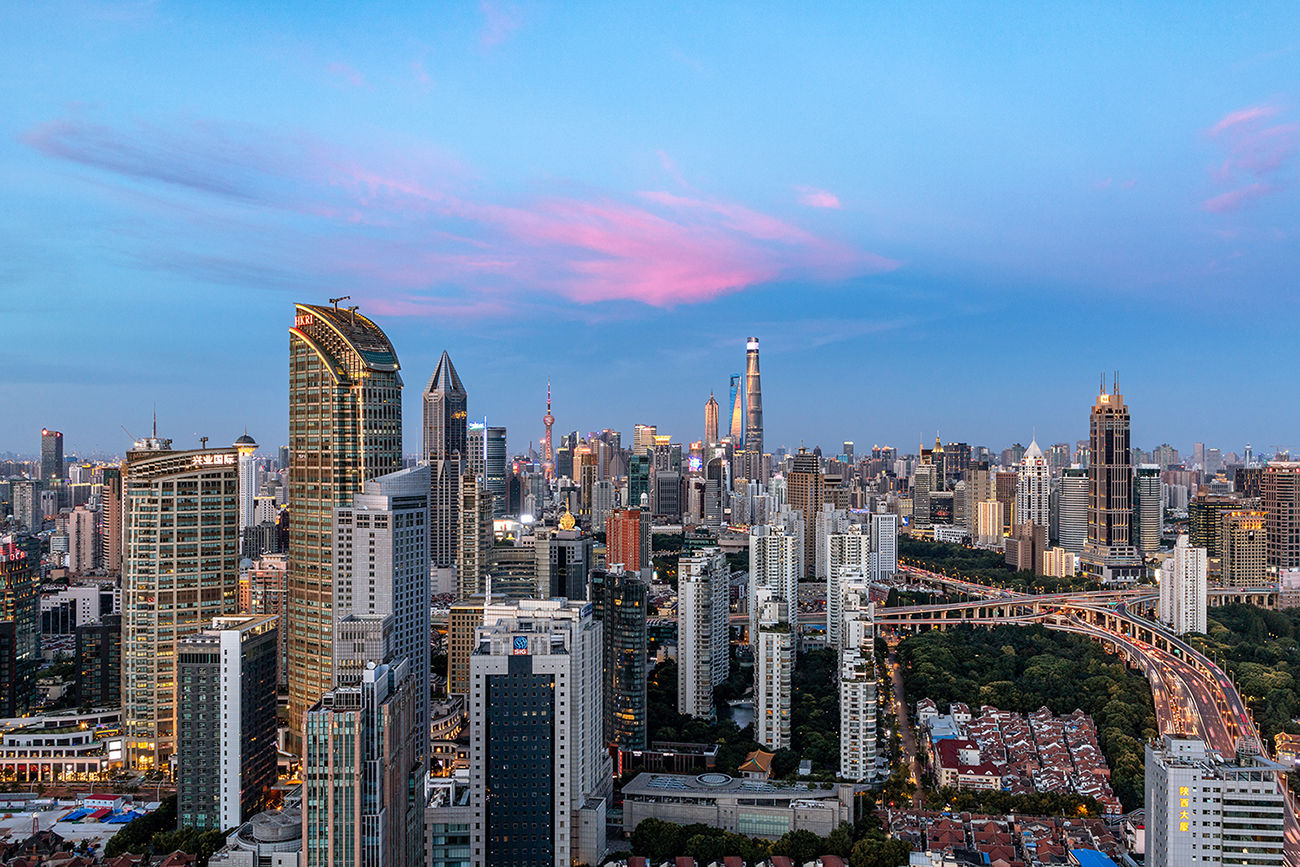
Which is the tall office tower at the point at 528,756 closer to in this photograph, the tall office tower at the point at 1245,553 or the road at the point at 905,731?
the road at the point at 905,731

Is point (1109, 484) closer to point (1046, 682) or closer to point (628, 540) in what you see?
point (628, 540)

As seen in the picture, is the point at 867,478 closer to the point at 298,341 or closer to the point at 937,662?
the point at 937,662

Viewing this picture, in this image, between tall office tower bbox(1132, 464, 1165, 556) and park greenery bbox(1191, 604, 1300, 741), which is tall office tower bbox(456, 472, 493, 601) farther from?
tall office tower bbox(1132, 464, 1165, 556)

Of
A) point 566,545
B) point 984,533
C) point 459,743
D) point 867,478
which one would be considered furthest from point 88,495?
point 867,478

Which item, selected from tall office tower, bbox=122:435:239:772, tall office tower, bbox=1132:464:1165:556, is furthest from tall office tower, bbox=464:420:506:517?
tall office tower, bbox=122:435:239:772

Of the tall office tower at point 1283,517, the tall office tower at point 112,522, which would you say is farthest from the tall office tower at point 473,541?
the tall office tower at point 1283,517

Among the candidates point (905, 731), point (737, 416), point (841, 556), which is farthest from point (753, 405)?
point (905, 731)
